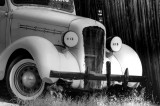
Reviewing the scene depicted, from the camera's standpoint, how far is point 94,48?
22.8 ft

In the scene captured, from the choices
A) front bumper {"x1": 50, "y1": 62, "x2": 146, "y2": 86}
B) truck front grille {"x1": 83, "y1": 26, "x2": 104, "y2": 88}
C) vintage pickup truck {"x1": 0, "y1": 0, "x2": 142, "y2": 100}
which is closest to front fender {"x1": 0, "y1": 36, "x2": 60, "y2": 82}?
vintage pickup truck {"x1": 0, "y1": 0, "x2": 142, "y2": 100}

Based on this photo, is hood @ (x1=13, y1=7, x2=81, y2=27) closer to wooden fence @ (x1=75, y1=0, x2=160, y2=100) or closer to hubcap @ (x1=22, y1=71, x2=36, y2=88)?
hubcap @ (x1=22, y1=71, x2=36, y2=88)

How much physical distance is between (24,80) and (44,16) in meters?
1.22

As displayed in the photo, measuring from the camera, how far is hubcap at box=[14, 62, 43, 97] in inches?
Result: 255

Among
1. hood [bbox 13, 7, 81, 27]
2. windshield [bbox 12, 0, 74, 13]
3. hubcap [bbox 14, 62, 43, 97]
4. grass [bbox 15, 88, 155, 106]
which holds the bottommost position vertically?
grass [bbox 15, 88, 155, 106]

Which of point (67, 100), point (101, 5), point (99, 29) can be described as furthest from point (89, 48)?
point (101, 5)

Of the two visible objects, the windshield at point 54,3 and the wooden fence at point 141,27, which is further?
the wooden fence at point 141,27

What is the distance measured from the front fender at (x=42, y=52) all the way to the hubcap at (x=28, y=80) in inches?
10.4

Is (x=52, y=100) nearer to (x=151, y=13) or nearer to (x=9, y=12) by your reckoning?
(x=9, y=12)

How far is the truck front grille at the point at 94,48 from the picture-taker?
6840 mm

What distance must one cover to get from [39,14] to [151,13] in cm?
356

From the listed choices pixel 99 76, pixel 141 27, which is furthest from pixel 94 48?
pixel 141 27

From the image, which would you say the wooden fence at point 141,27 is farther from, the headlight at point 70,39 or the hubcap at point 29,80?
the hubcap at point 29,80

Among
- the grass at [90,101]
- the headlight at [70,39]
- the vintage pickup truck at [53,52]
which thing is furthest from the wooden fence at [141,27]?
the headlight at [70,39]
